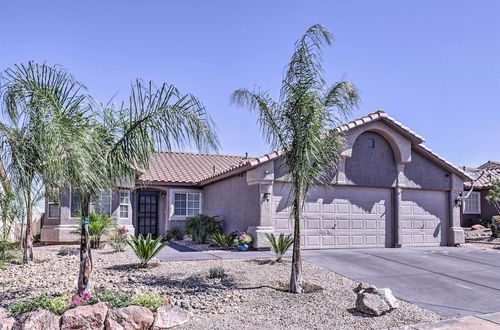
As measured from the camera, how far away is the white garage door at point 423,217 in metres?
15.3

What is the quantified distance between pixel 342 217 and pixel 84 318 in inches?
409

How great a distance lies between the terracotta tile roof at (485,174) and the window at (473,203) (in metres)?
0.81

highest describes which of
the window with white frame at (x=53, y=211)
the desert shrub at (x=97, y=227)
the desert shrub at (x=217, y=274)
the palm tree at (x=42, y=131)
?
the palm tree at (x=42, y=131)

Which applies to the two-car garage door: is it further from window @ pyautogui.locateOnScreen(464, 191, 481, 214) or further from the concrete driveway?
window @ pyautogui.locateOnScreen(464, 191, 481, 214)

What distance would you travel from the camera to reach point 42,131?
623 centimetres

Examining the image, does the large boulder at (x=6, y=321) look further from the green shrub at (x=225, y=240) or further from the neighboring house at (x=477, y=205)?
the neighboring house at (x=477, y=205)

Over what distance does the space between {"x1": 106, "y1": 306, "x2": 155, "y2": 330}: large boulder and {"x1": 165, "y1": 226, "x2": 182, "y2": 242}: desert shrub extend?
460 inches

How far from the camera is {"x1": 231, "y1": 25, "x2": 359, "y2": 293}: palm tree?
25.4 feet

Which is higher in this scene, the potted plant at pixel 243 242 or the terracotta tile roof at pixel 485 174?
the terracotta tile roof at pixel 485 174

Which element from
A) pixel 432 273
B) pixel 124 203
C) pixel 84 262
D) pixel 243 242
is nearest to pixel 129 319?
pixel 84 262

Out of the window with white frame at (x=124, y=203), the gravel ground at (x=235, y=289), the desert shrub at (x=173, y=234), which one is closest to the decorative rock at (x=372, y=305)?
the gravel ground at (x=235, y=289)

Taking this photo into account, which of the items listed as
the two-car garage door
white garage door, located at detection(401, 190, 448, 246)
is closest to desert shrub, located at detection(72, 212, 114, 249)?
the two-car garage door

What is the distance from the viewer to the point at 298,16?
991 centimetres

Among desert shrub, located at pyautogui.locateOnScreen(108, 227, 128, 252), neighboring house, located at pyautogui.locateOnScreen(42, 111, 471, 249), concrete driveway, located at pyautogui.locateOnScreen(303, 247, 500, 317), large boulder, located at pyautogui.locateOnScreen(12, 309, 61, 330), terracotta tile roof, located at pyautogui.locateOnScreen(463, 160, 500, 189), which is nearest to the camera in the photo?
large boulder, located at pyautogui.locateOnScreen(12, 309, 61, 330)
